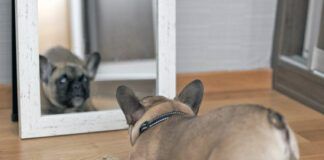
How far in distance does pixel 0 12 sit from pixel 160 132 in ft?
3.37

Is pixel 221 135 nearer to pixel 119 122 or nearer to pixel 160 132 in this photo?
pixel 160 132

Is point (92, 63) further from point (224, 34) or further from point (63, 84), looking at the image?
point (224, 34)

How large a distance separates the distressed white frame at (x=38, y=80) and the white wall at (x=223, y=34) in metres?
0.35

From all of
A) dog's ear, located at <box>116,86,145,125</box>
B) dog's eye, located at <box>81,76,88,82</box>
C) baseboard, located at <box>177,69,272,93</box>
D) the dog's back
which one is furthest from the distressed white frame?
the dog's back

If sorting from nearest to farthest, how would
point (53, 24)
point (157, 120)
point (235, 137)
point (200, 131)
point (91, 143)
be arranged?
1. point (235, 137)
2. point (200, 131)
3. point (157, 120)
4. point (91, 143)
5. point (53, 24)

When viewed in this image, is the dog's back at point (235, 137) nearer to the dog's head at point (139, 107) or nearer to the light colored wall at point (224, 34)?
the dog's head at point (139, 107)

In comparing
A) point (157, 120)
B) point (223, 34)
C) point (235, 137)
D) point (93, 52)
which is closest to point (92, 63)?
point (93, 52)

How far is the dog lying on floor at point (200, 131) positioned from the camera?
4.29 feet

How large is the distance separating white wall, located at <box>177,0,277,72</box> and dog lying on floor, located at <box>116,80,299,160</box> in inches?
33.3

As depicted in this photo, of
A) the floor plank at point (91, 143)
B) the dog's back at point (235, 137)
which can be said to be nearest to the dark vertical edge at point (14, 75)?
the floor plank at point (91, 143)

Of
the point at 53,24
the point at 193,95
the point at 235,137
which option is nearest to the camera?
the point at 235,137

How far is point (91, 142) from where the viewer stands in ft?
6.80

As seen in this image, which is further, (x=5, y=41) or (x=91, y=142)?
(x=5, y=41)

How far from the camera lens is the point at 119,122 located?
218cm
